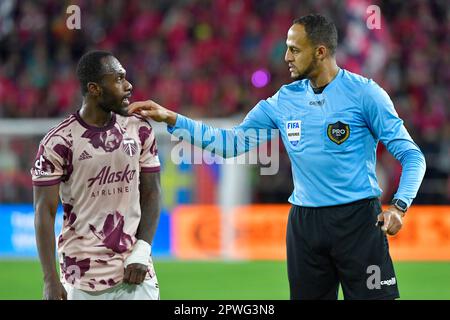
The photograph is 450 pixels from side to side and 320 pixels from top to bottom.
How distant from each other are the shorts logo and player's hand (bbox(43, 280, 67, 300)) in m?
1.74

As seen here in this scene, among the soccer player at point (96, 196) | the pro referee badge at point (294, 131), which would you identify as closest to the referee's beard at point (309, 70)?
the pro referee badge at point (294, 131)

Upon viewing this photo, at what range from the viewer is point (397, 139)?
5184 mm

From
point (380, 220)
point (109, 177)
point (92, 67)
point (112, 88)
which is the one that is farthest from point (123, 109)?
point (380, 220)

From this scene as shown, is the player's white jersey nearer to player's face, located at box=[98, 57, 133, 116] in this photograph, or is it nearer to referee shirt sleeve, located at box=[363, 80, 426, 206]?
player's face, located at box=[98, 57, 133, 116]

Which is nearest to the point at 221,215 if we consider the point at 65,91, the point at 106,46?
the point at 65,91

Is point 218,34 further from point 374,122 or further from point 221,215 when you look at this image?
point 374,122

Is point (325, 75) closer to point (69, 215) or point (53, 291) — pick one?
point (69, 215)

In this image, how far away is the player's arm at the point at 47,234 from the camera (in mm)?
4770

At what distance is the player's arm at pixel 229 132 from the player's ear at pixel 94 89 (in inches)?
26.3

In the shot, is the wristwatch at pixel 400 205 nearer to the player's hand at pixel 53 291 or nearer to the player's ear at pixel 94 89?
the player's ear at pixel 94 89

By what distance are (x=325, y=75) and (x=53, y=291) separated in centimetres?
201

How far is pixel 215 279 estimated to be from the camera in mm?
11172

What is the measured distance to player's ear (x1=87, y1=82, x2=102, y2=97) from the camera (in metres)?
4.93

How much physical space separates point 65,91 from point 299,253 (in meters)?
11.2
